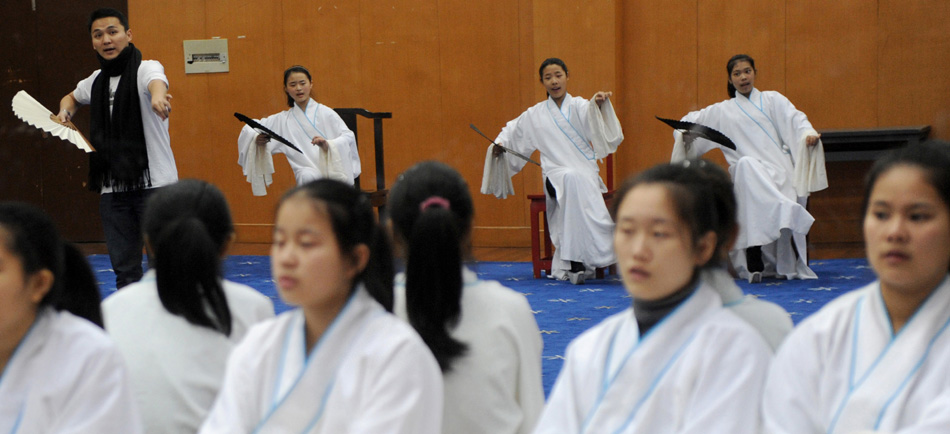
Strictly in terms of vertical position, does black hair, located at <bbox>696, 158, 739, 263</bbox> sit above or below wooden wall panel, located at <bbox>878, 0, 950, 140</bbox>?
below

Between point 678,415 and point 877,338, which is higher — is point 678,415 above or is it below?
below

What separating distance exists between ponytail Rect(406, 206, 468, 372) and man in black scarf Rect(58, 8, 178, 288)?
2.71 meters

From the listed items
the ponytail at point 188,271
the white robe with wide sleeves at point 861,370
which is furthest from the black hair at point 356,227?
the white robe with wide sleeves at point 861,370

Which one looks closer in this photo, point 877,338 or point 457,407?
point 877,338

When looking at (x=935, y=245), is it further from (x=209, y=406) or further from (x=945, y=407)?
(x=209, y=406)

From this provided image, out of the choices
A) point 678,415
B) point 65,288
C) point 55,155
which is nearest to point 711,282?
point 678,415

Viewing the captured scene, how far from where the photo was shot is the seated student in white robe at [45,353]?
5.37 ft

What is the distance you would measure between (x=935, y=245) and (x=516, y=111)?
6579 mm

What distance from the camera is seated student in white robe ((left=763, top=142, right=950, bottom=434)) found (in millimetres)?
1479

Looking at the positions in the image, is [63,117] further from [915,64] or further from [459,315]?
[915,64]

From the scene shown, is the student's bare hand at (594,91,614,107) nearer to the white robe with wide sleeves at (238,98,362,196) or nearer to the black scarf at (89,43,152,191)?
the white robe with wide sleeves at (238,98,362,196)

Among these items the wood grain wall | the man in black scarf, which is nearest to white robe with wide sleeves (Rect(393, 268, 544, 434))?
the man in black scarf

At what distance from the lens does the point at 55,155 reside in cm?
879

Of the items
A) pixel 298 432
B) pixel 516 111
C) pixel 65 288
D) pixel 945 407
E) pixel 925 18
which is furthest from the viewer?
pixel 516 111
